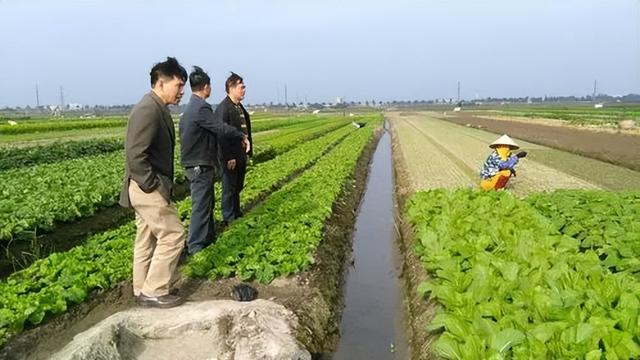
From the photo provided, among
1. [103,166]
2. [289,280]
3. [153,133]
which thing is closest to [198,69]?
[153,133]

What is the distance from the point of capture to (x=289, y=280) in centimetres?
551

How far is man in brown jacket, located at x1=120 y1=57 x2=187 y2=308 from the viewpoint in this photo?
14.1ft

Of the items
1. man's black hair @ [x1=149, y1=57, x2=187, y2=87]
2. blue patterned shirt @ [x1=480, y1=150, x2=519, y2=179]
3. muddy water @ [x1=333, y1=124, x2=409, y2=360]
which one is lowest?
muddy water @ [x1=333, y1=124, x2=409, y2=360]

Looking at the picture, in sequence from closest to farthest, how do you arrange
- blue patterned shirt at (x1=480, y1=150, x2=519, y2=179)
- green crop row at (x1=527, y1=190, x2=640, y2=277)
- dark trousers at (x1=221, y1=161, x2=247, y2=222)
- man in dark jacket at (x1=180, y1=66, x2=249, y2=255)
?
green crop row at (x1=527, y1=190, x2=640, y2=277)
man in dark jacket at (x1=180, y1=66, x2=249, y2=255)
dark trousers at (x1=221, y1=161, x2=247, y2=222)
blue patterned shirt at (x1=480, y1=150, x2=519, y2=179)

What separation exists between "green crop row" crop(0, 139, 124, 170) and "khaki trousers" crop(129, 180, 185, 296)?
15526 mm

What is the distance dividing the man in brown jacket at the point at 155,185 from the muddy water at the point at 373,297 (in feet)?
5.95

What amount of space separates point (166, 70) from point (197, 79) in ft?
4.85

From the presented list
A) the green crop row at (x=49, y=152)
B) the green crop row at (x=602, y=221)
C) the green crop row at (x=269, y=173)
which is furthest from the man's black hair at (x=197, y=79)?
the green crop row at (x=49, y=152)

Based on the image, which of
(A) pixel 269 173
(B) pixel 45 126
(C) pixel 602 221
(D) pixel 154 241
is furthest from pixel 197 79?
(B) pixel 45 126

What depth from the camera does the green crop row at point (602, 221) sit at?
17.1ft

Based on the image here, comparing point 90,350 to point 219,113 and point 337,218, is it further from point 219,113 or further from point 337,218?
point 337,218

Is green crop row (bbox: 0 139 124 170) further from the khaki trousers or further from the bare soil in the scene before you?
the khaki trousers

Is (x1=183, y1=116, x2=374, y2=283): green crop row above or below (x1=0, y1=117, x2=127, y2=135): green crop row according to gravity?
below

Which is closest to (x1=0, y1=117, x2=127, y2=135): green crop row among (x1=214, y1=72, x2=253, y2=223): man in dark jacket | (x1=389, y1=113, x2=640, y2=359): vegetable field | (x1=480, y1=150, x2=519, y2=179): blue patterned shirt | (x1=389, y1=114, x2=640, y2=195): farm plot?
(x1=389, y1=114, x2=640, y2=195): farm plot
